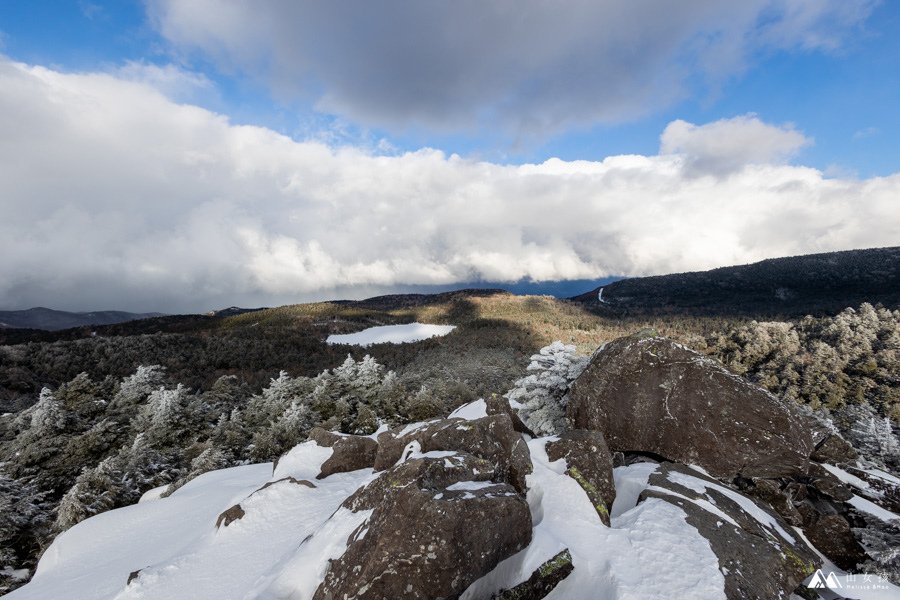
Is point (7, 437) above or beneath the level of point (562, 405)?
beneath

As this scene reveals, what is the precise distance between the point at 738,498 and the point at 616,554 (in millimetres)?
4279

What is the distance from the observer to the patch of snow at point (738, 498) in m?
7.52

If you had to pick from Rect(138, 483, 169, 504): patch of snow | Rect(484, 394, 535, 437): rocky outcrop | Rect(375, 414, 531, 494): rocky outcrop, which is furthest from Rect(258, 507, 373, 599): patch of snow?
Rect(138, 483, 169, 504): patch of snow

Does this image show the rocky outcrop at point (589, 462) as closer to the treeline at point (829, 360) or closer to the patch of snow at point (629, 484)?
the patch of snow at point (629, 484)

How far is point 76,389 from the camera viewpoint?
21.3m

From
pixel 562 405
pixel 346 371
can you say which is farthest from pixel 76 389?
pixel 562 405

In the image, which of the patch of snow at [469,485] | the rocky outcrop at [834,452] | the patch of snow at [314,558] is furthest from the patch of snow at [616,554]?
the rocky outcrop at [834,452]

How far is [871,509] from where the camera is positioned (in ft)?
28.3

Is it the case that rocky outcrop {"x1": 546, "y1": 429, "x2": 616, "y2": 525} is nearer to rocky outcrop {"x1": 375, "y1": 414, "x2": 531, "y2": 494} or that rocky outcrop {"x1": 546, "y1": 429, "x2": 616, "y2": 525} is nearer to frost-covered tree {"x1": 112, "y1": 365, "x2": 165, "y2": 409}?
rocky outcrop {"x1": 375, "y1": 414, "x2": 531, "y2": 494}

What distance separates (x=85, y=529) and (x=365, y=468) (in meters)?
7.52

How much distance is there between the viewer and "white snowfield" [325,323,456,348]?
7659cm

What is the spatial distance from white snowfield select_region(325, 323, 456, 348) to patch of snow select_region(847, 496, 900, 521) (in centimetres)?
6790

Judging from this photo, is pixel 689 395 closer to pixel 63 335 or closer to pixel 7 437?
pixel 7 437

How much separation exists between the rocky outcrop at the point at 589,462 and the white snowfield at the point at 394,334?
66658mm
